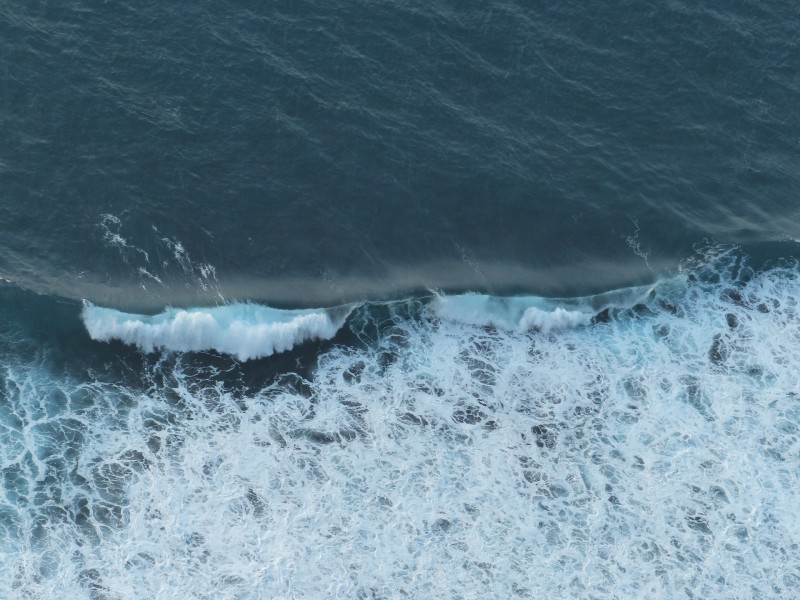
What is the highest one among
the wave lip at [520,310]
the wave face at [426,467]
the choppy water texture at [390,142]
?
the choppy water texture at [390,142]

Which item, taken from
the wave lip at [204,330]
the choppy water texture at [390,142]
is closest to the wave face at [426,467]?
the wave lip at [204,330]

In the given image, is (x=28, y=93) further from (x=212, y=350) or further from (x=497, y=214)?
(x=497, y=214)

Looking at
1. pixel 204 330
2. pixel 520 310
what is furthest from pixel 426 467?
pixel 204 330

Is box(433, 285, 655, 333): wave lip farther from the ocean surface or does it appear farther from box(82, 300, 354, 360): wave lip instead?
box(82, 300, 354, 360): wave lip

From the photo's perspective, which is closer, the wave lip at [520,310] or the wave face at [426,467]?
the wave face at [426,467]

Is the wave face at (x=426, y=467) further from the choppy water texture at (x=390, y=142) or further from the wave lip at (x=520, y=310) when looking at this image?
the choppy water texture at (x=390, y=142)

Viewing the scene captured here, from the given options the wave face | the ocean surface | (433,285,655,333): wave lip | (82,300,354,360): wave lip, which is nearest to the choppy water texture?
the ocean surface
